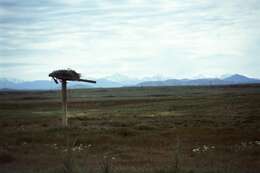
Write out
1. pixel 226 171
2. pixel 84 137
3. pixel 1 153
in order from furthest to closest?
pixel 84 137 → pixel 1 153 → pixel 226 171

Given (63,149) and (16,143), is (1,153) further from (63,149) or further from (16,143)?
(16,143)

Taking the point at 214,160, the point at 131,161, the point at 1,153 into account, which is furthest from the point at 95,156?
the point at 214,160

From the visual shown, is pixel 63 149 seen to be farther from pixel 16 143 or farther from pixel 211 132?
pixel 211 132

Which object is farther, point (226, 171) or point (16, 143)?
point (16, 143)

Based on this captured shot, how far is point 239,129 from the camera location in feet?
89.4

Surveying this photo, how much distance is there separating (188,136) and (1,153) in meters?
11.1

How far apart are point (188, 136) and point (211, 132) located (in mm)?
2053

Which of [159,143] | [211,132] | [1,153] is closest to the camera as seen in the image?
[1,153]

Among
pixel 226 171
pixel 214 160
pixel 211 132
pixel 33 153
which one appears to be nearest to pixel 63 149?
pixel 33 153

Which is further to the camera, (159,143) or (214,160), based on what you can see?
(159,143)

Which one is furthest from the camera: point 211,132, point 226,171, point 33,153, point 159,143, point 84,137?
point 211,132

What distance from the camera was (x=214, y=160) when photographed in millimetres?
16953

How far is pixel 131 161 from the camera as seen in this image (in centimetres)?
1756

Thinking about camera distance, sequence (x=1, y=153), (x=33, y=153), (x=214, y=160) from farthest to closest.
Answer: (x=33, y=153)
(x=1, y=153)
(x=214, y=160)
